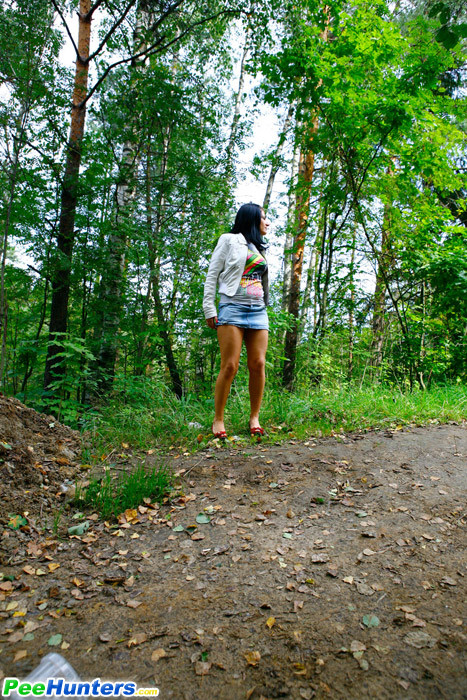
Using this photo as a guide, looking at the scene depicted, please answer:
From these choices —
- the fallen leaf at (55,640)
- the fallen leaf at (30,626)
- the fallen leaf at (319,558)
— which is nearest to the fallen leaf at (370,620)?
the fallen leaf at (319,558)

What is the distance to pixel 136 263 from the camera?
5422 mm

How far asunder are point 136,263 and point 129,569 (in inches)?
170

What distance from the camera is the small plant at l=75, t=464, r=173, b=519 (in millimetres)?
2477

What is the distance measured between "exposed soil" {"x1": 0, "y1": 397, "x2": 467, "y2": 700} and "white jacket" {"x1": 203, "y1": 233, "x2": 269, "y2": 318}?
4.75ft

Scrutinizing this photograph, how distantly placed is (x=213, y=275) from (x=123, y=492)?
1977mm

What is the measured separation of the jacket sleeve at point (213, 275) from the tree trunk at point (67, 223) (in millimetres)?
2263

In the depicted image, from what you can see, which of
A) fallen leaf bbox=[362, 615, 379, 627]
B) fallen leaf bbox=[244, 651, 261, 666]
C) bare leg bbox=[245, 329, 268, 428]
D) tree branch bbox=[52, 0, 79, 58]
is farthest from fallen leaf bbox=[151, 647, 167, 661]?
tree branch bbox=[52, 0, 79, 58]

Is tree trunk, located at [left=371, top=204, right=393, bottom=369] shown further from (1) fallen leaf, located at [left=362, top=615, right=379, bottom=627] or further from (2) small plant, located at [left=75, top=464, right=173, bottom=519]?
(1) fallen leaf, located at [left=362, top=615, right=379, bottom=627]

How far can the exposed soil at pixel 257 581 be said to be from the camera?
1300mm

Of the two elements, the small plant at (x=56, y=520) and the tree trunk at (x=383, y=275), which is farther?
the tree trunk at (x=383, y=275)

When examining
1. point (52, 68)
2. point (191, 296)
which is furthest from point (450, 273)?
point (52, 68)

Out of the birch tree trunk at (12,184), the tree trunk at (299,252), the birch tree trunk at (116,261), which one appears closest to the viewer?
the birch tree trunk at (12,184)

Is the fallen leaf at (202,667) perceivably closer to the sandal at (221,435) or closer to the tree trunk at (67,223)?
the sandal at (221,435)

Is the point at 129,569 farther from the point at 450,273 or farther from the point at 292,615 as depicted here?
the point at 450,273
